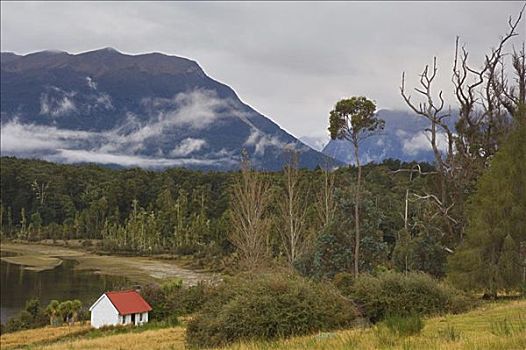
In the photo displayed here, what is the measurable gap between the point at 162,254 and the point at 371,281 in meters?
65.1

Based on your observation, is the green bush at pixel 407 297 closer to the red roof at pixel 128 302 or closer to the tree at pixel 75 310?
the red roof at pixel 128 302

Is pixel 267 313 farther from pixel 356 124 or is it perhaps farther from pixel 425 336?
pixel 356 124

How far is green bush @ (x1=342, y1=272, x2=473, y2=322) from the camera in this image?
61.8 ft

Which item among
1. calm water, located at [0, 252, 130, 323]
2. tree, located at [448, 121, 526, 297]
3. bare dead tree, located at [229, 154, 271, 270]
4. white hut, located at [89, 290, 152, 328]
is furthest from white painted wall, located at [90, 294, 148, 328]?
tree, located at [448, 121, 526, 297]

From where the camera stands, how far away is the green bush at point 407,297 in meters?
18.8

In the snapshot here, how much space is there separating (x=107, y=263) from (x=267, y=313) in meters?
57.0

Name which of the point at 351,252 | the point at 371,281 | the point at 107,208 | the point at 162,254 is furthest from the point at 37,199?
the point at 371,281

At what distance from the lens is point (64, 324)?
35000 mm

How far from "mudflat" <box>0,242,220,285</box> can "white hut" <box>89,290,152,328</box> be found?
63.9 feet

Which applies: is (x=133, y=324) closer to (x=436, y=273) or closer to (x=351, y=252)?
A: (x=351, y=252)

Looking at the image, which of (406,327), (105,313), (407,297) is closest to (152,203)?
(105,313)

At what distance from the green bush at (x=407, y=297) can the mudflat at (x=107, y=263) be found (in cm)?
3438

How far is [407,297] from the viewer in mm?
18938

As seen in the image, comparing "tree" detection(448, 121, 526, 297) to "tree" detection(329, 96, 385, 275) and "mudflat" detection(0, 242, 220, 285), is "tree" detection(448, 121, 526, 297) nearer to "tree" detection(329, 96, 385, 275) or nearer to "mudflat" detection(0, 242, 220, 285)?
"tree" detection(329, 96, 385, 275)
